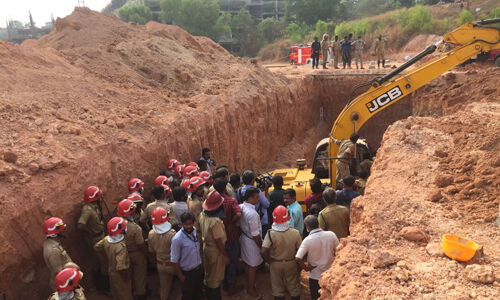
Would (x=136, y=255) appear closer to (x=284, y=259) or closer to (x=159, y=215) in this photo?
(x=159, y=215)

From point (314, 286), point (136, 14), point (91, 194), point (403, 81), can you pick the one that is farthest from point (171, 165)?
point (136, 14)

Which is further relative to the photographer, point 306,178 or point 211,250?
point 306,178

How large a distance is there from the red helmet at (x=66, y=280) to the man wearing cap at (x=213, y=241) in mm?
1884

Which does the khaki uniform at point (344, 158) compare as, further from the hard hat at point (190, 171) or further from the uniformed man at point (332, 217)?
the hard hat at point (190, 171)

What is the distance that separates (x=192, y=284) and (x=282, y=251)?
63.2 inches

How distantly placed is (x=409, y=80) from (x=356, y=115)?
150cm

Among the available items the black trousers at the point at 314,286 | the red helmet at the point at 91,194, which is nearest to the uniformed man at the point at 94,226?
the red helmet at the point at 91,194

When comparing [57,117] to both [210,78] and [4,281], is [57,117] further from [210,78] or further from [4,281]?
[210,78]

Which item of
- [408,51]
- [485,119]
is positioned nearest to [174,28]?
[485,119]

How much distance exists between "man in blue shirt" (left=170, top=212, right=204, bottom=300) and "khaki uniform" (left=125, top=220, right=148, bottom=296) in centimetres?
77

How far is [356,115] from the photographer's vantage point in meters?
9.08

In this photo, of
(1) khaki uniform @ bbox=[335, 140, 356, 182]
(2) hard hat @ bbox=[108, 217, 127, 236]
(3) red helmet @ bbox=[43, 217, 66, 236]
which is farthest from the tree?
(2) hard hat @ bbox=[108, 217, 127, 236]

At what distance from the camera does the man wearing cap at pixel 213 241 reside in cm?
566

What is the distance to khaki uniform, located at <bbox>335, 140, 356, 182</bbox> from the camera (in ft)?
28.0
